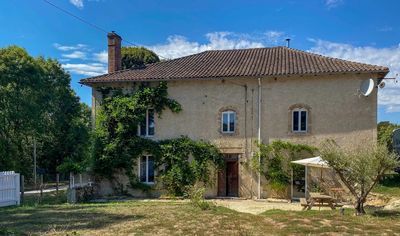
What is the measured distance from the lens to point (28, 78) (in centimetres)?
3180

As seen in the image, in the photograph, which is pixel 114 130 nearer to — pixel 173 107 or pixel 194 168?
pixel 173 107

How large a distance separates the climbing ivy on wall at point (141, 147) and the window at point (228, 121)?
4.09 ft

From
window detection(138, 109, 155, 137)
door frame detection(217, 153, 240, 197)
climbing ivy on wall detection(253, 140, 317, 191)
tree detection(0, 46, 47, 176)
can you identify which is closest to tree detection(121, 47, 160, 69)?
tree detection(0, 46, 47, 176)

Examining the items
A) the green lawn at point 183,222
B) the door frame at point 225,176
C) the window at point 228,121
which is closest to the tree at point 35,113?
the door frame at point 225,176

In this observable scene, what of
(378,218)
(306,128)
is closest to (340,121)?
(306,128)

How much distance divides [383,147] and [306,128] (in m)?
7.36

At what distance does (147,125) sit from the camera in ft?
76.0

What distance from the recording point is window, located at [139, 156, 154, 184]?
22.9m

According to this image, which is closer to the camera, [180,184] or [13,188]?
[13,188]

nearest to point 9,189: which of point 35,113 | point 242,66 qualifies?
point 242,66

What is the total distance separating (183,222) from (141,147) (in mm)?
11051

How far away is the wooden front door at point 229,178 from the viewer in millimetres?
22094

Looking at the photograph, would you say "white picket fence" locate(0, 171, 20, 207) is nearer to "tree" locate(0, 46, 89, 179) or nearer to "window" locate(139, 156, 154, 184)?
"window" locate(139, 156, 154, 184)

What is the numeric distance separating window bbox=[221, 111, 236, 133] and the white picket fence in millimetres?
10538
